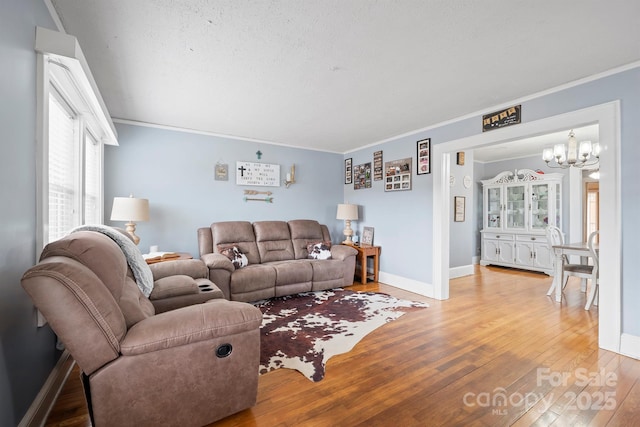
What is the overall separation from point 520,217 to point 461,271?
73.1 inches

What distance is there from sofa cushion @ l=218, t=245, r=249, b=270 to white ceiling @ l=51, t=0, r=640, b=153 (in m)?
1.72

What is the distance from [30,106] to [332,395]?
227 cm

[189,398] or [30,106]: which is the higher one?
[30,106]

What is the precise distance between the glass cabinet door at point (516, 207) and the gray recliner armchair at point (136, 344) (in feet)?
20.1

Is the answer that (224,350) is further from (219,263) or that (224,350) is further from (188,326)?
(219,263)

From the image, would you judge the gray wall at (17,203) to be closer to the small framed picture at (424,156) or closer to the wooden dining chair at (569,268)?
the small framed picture at (424,156)

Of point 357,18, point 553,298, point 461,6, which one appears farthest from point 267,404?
point 553,298

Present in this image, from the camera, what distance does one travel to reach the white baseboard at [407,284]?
13.0 feet

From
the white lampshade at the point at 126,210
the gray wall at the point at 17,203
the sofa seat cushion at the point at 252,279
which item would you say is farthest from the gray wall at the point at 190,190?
the sofa seat cushion at the point at 252,279

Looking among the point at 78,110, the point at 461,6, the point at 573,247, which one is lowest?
the point at 573,247

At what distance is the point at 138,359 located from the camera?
1.27 meters

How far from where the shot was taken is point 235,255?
12.2 ft

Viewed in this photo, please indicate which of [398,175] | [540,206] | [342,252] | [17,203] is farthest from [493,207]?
[17,203]

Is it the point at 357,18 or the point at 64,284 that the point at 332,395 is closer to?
the point at 64,284
